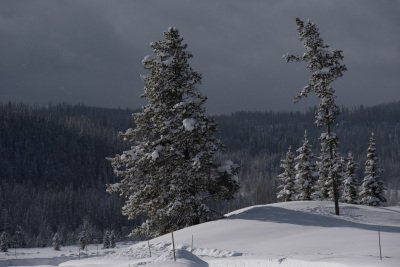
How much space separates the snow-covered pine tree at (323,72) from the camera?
31047 millimetres

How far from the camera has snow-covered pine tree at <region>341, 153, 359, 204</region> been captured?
56344 mm

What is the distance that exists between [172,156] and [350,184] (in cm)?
3429

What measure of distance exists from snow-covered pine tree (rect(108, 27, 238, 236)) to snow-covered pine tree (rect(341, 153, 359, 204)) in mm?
31660

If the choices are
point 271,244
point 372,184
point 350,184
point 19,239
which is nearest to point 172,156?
point 271,244

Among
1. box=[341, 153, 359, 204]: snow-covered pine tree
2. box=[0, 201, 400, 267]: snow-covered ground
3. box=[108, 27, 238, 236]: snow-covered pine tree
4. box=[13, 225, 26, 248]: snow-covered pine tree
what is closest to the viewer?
box=[0, 201, 400, 267]: snow-covered ground

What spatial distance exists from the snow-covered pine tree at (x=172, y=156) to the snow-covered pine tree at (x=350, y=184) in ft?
104

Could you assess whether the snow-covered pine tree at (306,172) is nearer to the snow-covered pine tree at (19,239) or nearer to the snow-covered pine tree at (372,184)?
the snow-covered pine tree at (372,184)

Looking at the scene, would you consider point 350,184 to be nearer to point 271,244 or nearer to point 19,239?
point 271,244

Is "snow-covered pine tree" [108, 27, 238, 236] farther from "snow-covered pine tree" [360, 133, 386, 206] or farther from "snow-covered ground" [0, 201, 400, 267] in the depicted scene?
"snow-covered pine tree" [360, 133, 386, 206]

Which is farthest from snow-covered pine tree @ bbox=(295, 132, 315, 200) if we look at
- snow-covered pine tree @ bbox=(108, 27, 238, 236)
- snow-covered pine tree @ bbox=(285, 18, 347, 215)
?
snow-covered pine tree @ bbox=(108, 27, 238, 236)

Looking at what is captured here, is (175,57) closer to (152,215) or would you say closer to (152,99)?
(152,99)

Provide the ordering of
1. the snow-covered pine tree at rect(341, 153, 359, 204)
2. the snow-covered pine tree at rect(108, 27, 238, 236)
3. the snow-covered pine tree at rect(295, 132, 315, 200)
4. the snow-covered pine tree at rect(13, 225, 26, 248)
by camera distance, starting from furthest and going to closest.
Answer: the snow-covered pine tree at rect(13, 225, 26, 248) < the snow-covered pine tree at rect(341, 153, 359, 204) < the snow-covered pine tree at rect(295, 132, 315, 200) < the snow-covered pine tree at rect(108, 27, 238, 236)

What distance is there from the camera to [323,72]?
3081cm

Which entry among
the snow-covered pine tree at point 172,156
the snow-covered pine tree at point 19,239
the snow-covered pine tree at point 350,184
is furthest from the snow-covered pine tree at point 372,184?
the snow-covered pine tree at point 19,239
